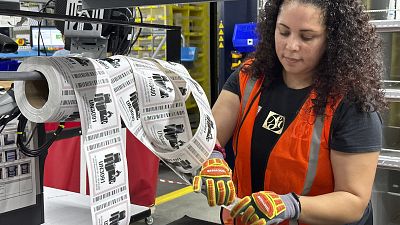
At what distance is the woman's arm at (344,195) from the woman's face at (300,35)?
29 cm

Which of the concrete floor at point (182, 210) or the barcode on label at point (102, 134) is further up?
the barcode on label at point (102, 134)

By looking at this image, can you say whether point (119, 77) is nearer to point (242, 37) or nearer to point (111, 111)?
point (111, 111)

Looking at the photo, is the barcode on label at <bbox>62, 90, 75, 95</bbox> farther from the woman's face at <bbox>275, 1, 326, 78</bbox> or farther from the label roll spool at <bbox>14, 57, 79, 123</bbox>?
the woman's face at <bbox>275, 1, 326, 78</bbox>

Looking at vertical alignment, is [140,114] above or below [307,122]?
above

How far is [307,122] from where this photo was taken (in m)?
1.45

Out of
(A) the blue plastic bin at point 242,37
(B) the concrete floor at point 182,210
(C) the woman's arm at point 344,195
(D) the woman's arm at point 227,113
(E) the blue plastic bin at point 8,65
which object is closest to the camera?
(C) the woman's arm at point 344,195

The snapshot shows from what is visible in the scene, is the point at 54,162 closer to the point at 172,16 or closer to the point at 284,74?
the point at 284,74

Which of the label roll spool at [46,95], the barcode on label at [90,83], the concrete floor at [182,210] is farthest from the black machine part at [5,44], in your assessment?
the concrete floor at [182,210]

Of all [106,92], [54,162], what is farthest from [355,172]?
[54,162]

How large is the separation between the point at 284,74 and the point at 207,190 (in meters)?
0.60

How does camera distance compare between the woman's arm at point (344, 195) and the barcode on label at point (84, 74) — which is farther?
the woman's arm at point (344, 195)

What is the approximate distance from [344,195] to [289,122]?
0.28 meters

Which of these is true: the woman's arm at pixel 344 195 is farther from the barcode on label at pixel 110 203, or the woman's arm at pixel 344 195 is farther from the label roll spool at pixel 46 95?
the label roll spool at pixel 46 95

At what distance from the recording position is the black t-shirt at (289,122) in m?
1.38
